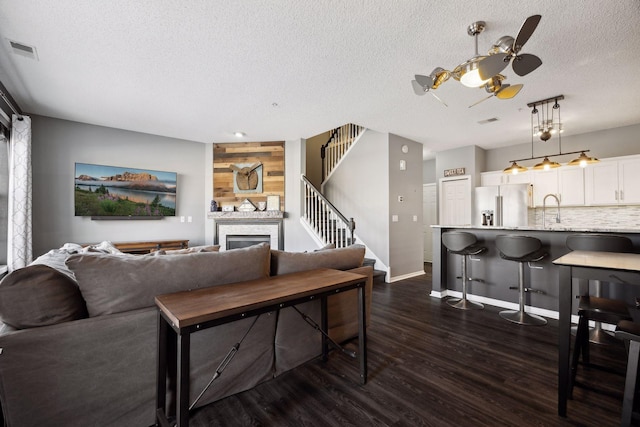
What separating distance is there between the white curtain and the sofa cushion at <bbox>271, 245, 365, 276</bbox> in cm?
402

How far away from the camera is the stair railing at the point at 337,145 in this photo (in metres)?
5.65

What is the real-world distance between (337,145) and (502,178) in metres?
3.64

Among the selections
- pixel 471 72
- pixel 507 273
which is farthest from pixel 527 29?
pixel 507 273

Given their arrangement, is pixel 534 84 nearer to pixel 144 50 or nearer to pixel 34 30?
pixel 144 50

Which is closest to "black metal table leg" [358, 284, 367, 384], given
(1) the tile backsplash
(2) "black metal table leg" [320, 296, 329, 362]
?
(2) "black metal table leg" [320, 296, 329, 362]

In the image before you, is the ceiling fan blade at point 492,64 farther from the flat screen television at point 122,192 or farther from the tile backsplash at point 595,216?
the flat screen television at point 122,192

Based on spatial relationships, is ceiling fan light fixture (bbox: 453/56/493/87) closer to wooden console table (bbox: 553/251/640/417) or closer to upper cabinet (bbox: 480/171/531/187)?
wooden console table (bbox: 553/251/640/417)

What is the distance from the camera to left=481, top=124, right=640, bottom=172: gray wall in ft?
15.0

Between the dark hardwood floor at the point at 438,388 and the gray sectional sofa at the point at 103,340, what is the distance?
0.25m

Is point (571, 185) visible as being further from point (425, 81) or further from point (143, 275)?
point (143, 275)

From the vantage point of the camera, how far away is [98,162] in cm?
463

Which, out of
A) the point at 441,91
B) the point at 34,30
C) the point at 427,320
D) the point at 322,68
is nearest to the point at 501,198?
the point at 441,91

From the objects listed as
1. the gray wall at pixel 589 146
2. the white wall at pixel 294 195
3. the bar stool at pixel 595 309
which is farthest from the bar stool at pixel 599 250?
the white wall at pixel 294 195

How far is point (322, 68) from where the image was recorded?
281 cm
